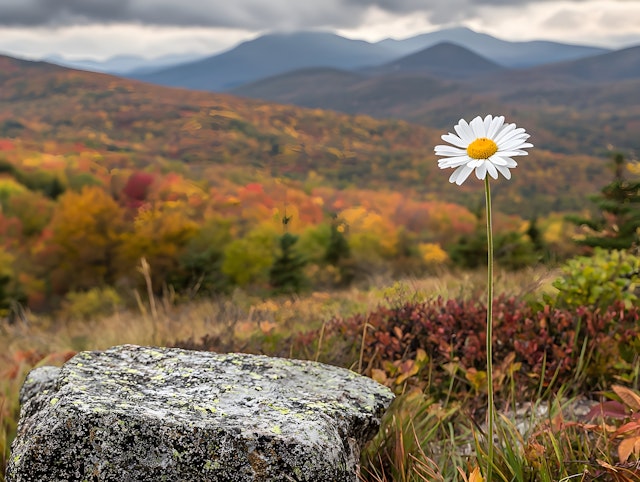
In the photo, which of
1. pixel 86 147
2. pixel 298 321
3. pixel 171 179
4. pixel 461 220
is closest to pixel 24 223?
pixel 171 179

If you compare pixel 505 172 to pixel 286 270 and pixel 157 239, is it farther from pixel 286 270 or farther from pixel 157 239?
pixel 157 239

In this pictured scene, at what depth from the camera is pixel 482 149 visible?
1874mm

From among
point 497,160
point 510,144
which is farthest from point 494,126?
point 497,160

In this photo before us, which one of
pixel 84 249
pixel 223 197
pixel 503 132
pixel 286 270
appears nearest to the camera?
→ pixel 503 132

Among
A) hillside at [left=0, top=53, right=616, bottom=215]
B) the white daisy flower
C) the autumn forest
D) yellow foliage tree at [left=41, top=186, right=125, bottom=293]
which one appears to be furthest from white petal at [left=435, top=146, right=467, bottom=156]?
hillside at [left=0, top=53, right=616, bottom=215]

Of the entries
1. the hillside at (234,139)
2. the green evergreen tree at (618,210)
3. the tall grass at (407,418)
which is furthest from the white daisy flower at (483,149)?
the hillside at (234,139)

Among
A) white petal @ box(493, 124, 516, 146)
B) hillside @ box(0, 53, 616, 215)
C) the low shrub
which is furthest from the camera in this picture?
hillside @ box(0, 53, 616, 215)

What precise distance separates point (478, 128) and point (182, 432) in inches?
58.9

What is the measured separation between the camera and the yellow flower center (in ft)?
6.13

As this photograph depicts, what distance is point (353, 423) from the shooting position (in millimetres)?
2426

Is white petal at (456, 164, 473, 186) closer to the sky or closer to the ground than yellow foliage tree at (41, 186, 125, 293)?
closer to the sky

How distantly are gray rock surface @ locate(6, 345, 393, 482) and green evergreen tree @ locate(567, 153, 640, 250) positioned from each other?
1482 centimetres

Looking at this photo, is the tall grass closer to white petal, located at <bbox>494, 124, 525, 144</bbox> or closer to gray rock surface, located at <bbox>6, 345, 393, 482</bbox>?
gray rock surface, located at <bbox>6, 345, 393, 482</bbox>

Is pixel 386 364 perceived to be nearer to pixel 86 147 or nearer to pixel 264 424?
pixel 264 424
